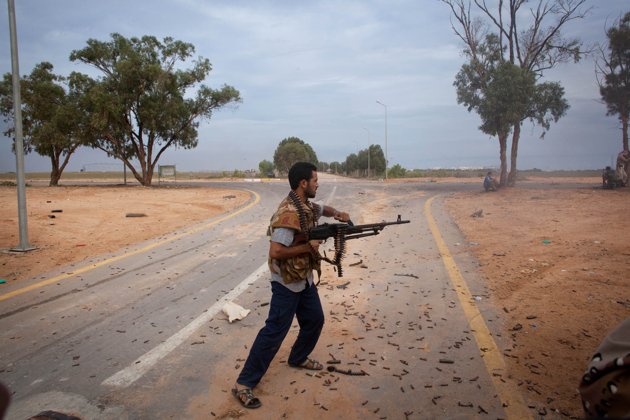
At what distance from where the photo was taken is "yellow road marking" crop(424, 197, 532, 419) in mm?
3123

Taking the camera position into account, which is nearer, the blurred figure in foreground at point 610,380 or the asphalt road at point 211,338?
the blurred figure in foreground at point 610,380

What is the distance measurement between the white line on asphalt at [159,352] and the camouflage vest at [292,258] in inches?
63.1

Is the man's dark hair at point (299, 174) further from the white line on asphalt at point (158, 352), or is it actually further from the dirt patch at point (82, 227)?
the dirt patch at point (82, 227)

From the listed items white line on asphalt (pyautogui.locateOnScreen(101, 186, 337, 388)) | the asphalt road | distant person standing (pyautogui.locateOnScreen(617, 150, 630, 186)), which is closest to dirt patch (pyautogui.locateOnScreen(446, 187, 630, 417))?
the asphalt road

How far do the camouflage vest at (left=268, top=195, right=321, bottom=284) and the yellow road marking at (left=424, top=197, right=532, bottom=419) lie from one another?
1.82 metres

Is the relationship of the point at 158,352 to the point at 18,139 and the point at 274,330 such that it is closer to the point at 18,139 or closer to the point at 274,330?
the point at 274,330

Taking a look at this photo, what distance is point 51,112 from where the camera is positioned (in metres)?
32.2

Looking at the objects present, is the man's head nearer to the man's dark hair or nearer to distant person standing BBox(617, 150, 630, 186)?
the man's dark hair

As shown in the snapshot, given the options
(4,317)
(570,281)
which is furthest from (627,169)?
(4,317)

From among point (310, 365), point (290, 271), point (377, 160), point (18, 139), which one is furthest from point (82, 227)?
point (377, 160)

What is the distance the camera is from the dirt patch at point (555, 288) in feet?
12.0

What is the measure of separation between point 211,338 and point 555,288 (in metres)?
4.75

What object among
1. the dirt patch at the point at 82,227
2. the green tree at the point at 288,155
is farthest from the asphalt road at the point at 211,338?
the green tree at the point at 288,155

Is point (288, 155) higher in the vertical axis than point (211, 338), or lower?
higher
